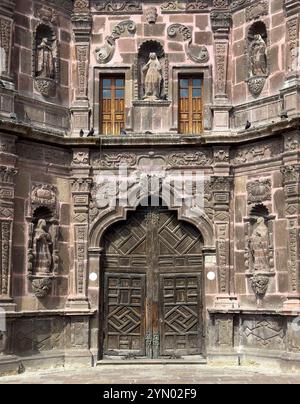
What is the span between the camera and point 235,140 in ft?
47.5

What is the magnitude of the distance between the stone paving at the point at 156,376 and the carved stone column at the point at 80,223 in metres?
1.57

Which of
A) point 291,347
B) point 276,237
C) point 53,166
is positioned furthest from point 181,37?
point 291,347

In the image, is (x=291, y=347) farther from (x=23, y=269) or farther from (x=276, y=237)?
(x=23, y=269)

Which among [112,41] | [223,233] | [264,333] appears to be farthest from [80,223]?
[264,333]

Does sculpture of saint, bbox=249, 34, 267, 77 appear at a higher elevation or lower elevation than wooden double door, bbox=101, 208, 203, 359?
higher

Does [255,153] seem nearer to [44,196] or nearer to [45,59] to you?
[44,196]

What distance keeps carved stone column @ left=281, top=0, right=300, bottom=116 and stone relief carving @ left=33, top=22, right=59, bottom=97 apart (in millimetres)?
4997

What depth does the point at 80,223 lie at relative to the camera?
14.6m

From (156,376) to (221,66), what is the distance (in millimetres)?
6874

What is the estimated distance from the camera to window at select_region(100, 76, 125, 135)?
15.2 metres

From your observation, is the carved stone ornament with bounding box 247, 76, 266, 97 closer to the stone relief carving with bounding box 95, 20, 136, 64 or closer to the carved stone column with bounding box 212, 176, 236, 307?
the carved stone column with bounding box 212, 176, 236, 307

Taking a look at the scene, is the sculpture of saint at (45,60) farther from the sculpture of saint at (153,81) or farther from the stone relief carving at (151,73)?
the sculpture of saint at (153,81)

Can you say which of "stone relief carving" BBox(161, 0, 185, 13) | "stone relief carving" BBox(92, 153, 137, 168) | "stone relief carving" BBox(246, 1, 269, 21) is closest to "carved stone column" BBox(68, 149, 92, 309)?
"stone relief carving" BBox(92, 153, 137, 168)

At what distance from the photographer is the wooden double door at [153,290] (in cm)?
1454
